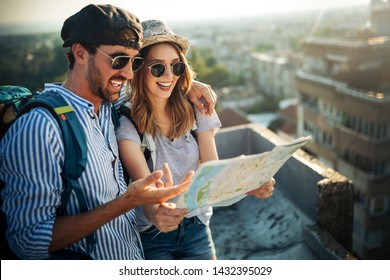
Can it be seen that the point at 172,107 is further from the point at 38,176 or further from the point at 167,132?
the point at 38,176

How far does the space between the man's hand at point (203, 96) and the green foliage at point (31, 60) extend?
2.50 feet

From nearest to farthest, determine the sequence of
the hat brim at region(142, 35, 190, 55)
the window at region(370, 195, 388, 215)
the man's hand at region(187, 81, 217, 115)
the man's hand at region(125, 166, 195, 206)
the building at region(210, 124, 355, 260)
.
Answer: the man's hand at region(125, 166, 195, 206) → the hat brim at region(142, 35, 190, 55) → the man's hand at region(187, 81, 217, 115) → the building at region(210, 124, 355, 260) → the window at region(370, 195, 388, 215)

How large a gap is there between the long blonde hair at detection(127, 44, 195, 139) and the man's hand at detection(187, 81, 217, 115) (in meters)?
0.03

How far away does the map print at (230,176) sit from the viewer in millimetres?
1462

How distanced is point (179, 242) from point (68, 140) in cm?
92

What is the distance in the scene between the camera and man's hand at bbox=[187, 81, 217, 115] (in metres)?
2.18

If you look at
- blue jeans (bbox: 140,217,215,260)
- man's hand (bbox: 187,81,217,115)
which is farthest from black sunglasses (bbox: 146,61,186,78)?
blue jeans (bbox: 140,217,215,260)

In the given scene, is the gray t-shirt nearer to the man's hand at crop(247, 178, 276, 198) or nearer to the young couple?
the young couple

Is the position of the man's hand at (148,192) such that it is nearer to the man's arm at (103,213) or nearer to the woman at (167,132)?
the man's arm at (103,213)

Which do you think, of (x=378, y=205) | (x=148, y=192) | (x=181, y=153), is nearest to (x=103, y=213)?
(x=148, y=192)

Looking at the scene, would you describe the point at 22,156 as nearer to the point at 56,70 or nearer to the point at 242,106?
the point at 56,70

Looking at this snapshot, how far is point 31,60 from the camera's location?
2924 mm
